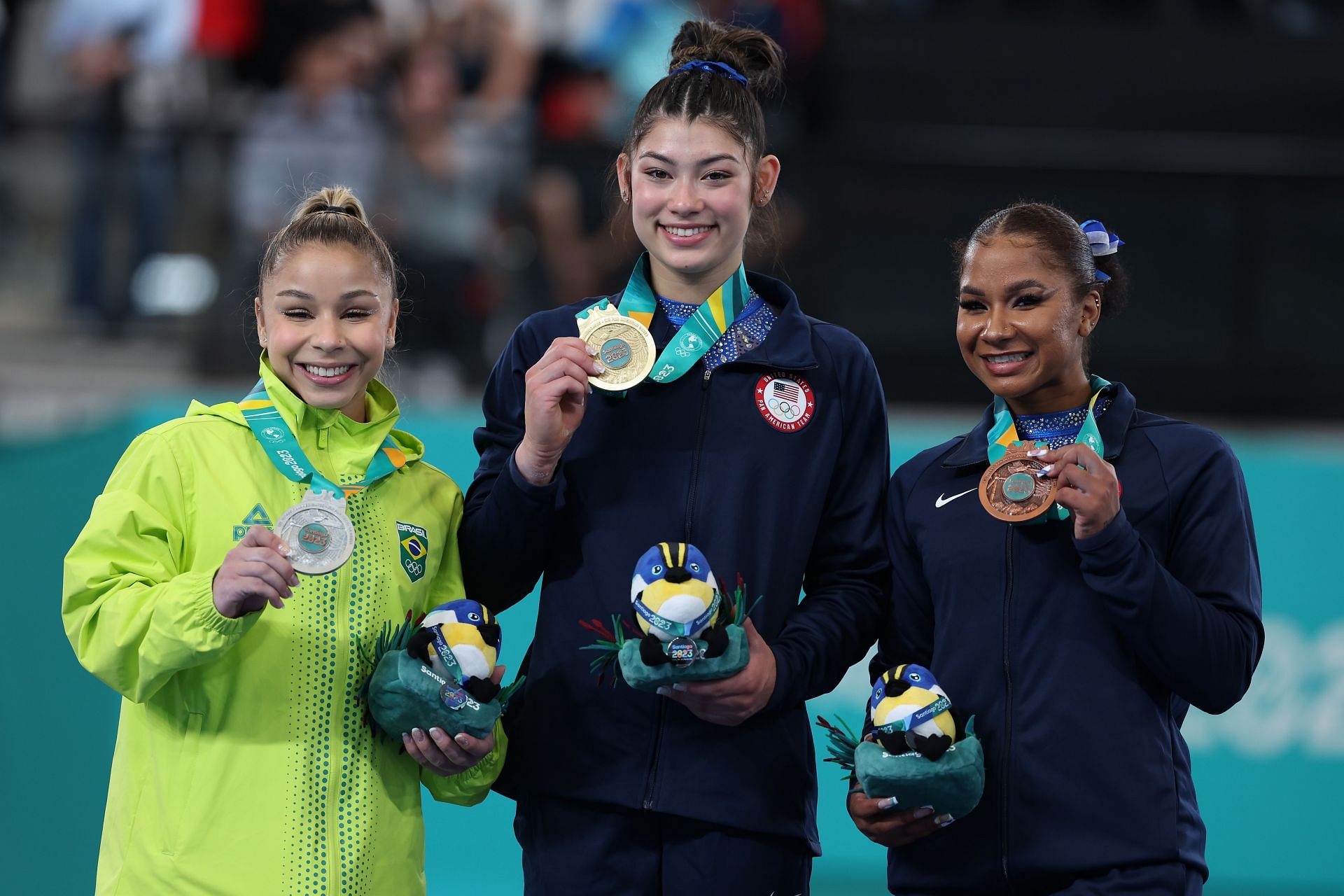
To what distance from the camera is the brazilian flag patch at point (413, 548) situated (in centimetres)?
274

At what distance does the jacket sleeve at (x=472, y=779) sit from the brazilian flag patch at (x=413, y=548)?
31 centimetres

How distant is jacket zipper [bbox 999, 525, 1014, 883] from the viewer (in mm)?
2602

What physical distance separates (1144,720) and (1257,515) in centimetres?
300

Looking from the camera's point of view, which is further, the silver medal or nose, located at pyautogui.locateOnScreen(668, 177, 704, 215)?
nose, located at pyautogui.locateOnScreen(668, 177, 704, 215)

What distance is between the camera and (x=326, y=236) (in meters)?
2.77

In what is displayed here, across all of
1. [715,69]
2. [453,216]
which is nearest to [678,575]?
[715,69]

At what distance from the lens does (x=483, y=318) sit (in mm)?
5621

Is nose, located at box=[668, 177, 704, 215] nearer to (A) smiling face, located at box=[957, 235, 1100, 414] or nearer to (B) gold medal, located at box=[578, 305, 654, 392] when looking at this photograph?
(B) gold medal, located at box=[578, 305, 654, 392]

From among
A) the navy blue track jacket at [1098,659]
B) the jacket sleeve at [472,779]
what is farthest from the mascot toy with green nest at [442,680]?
the navy blue track jacket at [1098,659]

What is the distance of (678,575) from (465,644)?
0.39 m

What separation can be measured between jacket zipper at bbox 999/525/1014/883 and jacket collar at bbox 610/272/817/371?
535 mm

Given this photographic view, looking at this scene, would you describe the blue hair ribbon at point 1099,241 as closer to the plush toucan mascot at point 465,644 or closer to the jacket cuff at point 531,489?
the jacket cuff at point 531,489

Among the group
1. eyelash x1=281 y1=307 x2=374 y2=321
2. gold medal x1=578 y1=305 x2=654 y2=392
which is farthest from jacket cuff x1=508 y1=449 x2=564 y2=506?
eyelash x1=281 y1=307 x2=374 y2=321

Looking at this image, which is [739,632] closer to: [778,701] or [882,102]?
[778,701]
